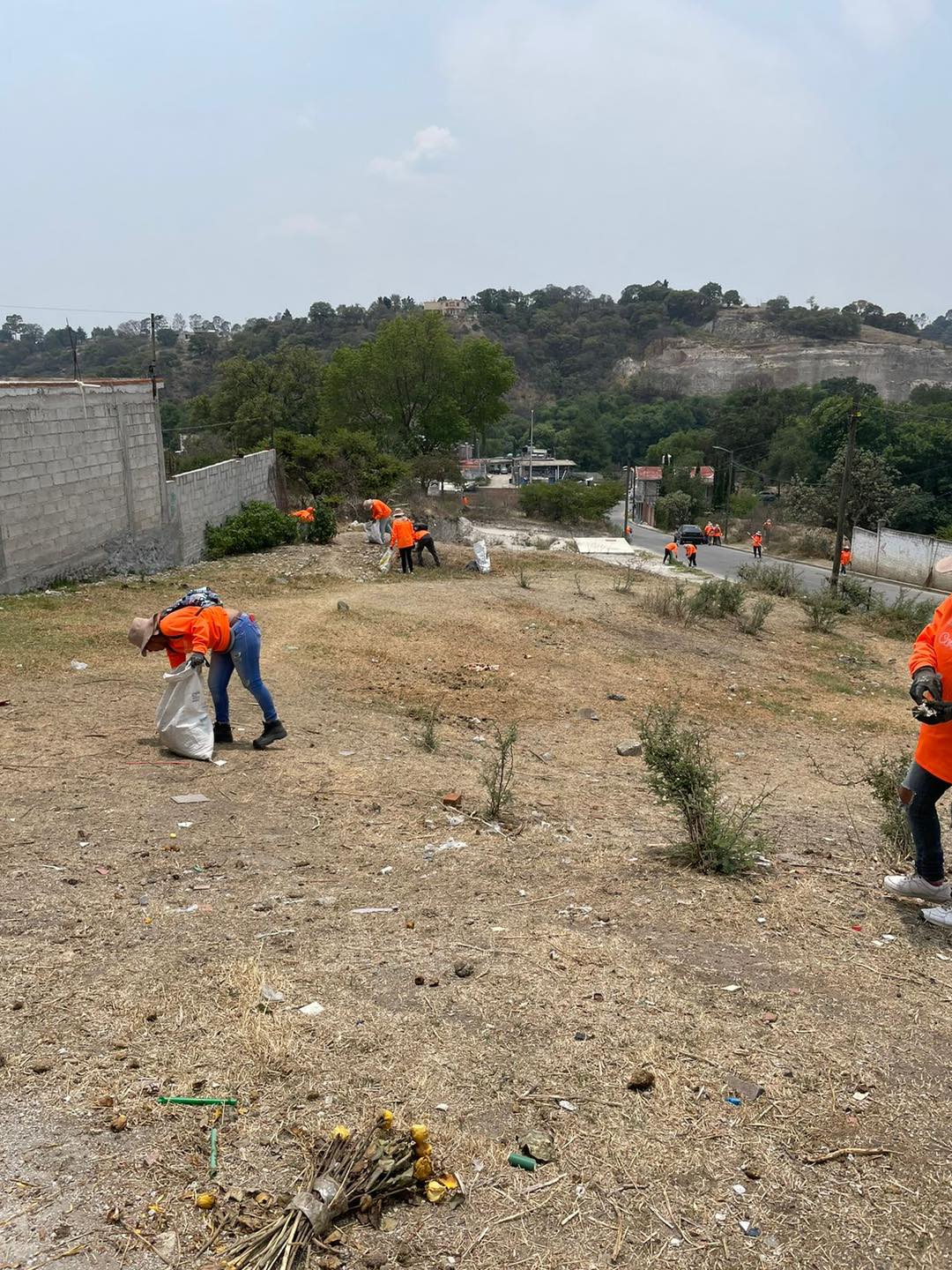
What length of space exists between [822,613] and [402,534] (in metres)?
6.79

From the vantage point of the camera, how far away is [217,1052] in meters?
2.85

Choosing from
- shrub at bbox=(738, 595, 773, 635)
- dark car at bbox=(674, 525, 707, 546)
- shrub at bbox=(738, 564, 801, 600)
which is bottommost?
dark car at bbox=(674, 525, 707, 546)

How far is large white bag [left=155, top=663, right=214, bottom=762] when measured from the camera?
5761mm

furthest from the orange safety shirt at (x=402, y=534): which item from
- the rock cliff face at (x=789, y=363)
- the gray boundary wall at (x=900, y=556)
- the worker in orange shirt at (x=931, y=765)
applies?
the rock cliff face at (x=789, y=363)

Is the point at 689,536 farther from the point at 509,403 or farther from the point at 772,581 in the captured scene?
the point at 509,403

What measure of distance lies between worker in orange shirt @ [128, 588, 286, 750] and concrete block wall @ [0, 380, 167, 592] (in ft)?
20.2

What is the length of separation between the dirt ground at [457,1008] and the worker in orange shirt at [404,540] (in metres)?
9.16

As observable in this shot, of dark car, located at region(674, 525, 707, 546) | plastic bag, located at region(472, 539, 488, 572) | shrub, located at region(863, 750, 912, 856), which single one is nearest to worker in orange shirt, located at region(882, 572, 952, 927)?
shrub, located at region(863, 750, 912, 856)

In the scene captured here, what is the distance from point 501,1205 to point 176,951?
5.21ft

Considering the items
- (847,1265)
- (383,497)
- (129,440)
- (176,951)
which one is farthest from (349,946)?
(383,497)

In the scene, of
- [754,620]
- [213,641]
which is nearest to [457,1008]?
[213,641]

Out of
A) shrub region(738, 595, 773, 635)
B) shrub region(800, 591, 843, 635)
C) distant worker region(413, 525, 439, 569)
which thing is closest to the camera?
shrub region(738, 595, 773, 635)

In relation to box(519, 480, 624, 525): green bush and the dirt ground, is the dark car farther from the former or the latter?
the dirt ground

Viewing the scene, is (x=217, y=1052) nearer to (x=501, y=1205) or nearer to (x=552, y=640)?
(x=501, y=1205)
